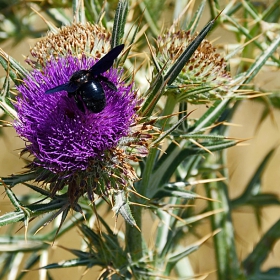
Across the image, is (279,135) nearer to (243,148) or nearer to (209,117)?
(243,148)

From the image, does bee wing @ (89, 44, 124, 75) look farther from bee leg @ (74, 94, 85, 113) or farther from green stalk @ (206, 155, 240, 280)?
green stalk @ (206, 155, 240, 280)

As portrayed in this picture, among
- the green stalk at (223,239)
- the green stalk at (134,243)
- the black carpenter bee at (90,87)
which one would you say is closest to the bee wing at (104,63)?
the black carpenter bee at (90,87)

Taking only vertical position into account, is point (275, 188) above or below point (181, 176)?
above

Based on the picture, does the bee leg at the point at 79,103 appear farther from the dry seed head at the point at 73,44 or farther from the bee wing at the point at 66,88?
the dry seed head at the point at 73,44

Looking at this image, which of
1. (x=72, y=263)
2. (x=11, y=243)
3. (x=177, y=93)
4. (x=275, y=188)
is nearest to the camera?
(x=177, y=93)

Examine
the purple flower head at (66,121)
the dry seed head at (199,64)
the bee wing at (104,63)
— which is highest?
the dry seed head at (199,64)

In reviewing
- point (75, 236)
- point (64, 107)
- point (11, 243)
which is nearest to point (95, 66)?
point (64, 107)

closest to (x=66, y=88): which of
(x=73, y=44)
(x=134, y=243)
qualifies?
(x=73, y=44)

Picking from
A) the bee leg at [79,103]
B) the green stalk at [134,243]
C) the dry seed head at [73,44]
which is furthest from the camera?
the green stalk at [134,243]
